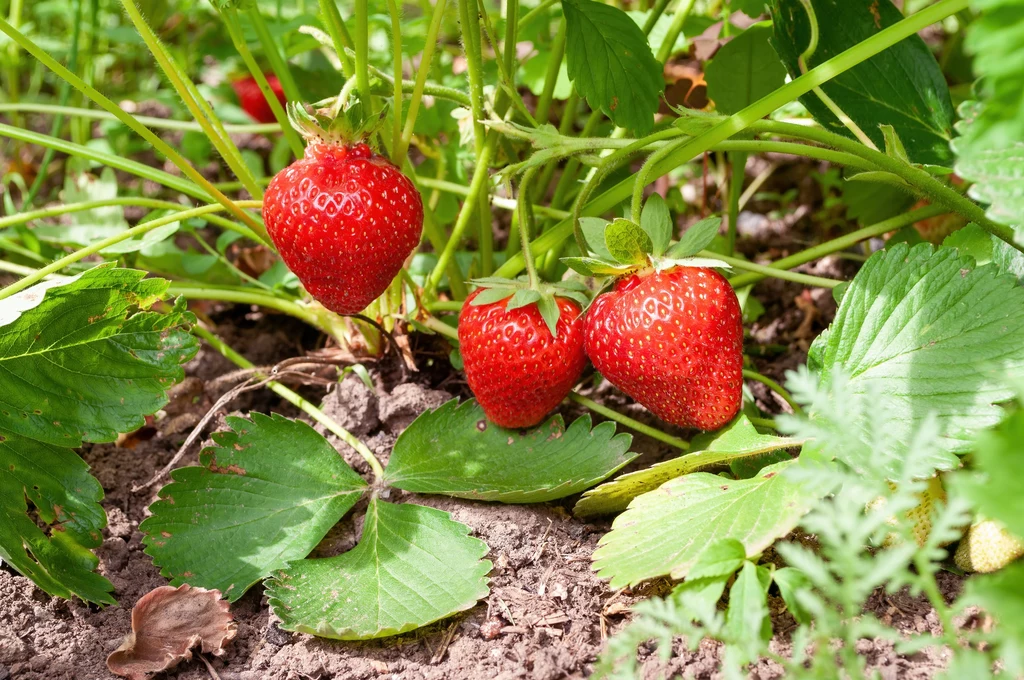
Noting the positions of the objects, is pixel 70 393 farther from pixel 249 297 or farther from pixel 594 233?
pixel 594 233

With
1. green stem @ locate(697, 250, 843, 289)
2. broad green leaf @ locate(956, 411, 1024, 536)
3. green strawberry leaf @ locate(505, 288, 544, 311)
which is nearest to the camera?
broad green leaf @ locate(956, 411, 1024, 536)

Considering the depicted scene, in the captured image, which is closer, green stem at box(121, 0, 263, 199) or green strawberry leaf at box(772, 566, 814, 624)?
green strawberry leaf at box(772, 566, 814, 624)

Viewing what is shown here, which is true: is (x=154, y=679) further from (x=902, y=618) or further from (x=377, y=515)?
(x=902, y=618)

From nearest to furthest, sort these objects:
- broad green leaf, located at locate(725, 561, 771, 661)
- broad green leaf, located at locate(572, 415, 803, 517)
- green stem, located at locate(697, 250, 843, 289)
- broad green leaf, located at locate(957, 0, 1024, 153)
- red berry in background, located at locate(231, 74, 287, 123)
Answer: broad green leaf, located at locate(957, 0, 1024, 153) < broad green leaf, located at locate(725, 561, 771, 661) < broad green leaf, located at locate(572, 415, 803, 517) < green stem, located at locate(697, 250, 843, 289) < red berry in background, located at locate(231, 74, 287, 123)

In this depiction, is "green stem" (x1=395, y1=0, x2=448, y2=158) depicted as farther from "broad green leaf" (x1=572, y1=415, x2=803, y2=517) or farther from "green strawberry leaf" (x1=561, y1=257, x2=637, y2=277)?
"broad green leaf" (x1=572, y1=415, x2=803, y2=517)

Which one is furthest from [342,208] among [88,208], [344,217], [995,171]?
[995,171]

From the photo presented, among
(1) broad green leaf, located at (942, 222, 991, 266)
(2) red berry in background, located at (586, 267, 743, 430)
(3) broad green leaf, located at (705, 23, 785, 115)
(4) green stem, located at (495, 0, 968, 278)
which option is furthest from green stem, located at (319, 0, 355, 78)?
(1) broad green leaf, located at (942, 222, 991, 266)

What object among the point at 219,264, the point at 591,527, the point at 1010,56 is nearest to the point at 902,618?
the point at 591,527
